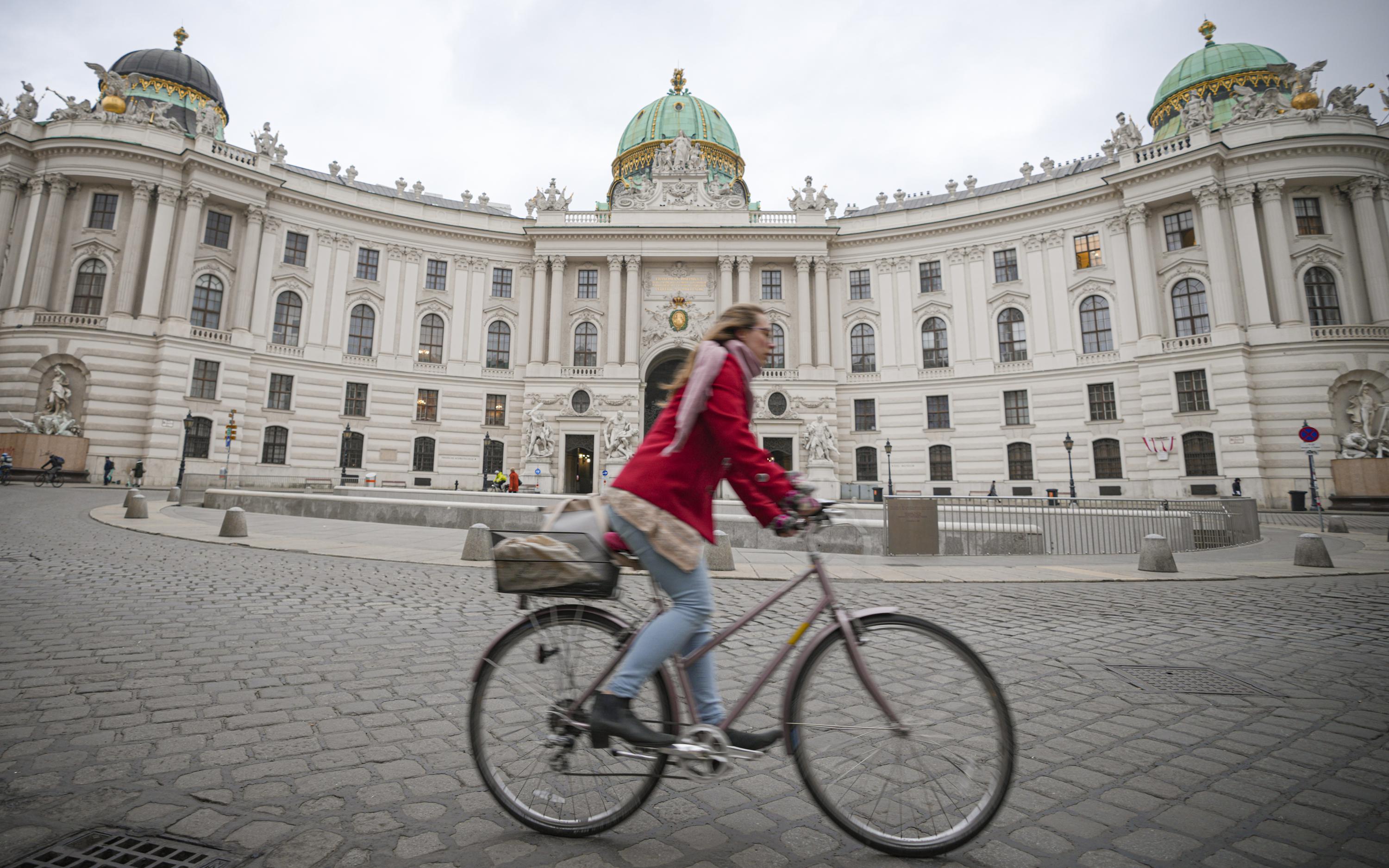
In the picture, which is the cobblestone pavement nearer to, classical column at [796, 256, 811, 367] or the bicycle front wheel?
the bicycle front wheel

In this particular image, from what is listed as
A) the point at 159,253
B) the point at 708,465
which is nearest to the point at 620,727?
the point at 708,465

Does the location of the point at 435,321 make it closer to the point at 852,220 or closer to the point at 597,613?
the point at 852,220

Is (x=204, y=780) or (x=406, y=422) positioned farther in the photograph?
(x=406, y=422)

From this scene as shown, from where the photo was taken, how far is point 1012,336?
36281mm

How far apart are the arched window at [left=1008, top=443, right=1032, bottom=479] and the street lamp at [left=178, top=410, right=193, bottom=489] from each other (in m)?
42.6

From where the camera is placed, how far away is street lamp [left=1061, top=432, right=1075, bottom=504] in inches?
1217

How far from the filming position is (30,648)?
15.0ft

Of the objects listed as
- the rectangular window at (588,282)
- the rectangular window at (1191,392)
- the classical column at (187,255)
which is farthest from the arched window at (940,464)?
the classical column at (187,255)

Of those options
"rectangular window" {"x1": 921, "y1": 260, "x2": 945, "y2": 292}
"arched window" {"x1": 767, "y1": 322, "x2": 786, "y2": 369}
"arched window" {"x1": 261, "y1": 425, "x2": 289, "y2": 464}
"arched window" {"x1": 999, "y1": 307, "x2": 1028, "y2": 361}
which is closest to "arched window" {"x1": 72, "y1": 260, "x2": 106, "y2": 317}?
"arched window" {"x1": 261, "y1": 425, "x2": 289, "y2": 464}

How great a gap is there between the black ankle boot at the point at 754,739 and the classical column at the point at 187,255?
39859 mm

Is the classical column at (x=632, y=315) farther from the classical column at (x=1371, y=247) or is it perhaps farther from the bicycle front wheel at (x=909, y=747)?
the classical column at (x=1371, y=247)

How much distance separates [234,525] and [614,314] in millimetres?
28906

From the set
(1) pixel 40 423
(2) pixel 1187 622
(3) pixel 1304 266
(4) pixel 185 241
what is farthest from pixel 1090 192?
(1) pixel 40 423

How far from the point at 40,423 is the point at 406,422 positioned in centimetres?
1549
